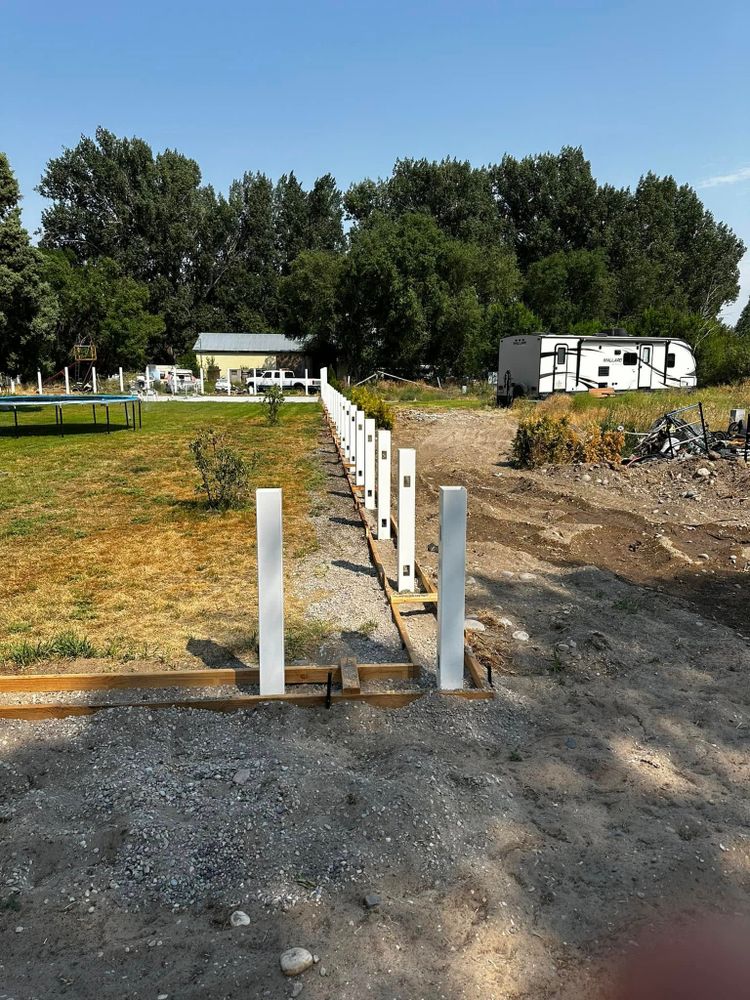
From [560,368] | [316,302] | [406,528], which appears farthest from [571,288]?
[406,528]

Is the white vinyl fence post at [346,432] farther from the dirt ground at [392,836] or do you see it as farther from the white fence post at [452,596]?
the white fence post at [452,596]

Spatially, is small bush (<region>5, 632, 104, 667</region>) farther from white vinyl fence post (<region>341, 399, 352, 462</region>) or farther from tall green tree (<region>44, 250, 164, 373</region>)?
tall green tree (<region>44, 250, 164, 373</region>)

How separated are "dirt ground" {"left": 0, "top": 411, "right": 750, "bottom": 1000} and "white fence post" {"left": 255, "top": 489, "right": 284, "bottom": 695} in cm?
20

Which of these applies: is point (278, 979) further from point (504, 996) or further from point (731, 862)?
point (731, 862)

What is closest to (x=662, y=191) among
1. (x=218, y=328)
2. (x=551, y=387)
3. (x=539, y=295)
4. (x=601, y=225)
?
(x=601, y=225)

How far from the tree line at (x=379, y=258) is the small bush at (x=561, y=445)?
30.8 meters

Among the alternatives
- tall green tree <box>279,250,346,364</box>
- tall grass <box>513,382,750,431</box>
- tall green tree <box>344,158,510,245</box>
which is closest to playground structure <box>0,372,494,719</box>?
tall grass <box>513,382,750,431</box>

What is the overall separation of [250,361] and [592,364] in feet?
109

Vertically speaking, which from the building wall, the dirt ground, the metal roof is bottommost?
the dirt ground

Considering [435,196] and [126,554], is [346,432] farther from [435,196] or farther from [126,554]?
[435,196]

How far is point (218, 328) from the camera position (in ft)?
218

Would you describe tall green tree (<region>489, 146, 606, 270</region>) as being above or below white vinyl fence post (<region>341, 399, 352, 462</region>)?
above

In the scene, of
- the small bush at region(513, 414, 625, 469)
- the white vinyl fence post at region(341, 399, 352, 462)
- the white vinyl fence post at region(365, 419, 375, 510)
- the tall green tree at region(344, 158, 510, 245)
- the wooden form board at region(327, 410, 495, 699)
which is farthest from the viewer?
the tall green tree at region(344, 158, 510, 245)

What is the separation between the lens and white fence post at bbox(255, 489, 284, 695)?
4141 millimetres
